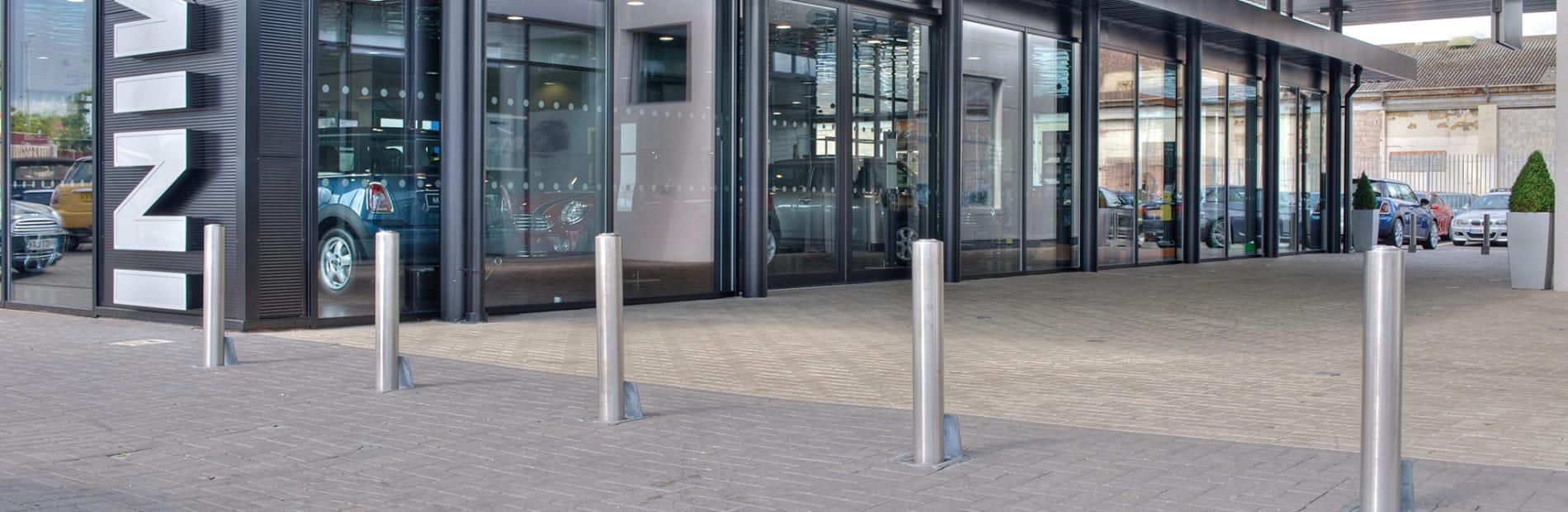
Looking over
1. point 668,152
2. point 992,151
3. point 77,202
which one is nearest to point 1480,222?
point 992,151

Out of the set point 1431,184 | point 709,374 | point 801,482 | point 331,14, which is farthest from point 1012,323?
point 1431,184

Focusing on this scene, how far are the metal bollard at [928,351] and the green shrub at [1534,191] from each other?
13285 millimetres

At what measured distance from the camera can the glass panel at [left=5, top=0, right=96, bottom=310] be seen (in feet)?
36.5

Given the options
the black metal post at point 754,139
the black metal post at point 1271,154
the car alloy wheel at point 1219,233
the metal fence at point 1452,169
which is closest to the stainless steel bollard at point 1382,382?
the black metal post at point 754,139

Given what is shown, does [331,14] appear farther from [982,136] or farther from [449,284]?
[982,136]

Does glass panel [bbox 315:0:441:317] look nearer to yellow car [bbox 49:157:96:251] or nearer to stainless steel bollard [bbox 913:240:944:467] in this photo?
yellow car [bbox 49:157:96:251]

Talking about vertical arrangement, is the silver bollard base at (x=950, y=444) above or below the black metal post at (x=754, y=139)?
below

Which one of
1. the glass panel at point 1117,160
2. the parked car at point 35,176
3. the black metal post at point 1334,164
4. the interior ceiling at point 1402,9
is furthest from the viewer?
the black metal post at point 1334,164

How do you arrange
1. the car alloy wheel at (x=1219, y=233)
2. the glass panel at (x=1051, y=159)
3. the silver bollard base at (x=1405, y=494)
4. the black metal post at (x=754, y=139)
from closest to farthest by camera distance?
the silver bollard base at (x=1405, y=494)
the black metal post at (x=754, y=139)
the glass panel at (x=1051, y=159)
the car alloy wheel at (x=1219, y=233)

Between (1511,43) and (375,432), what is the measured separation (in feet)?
63.9

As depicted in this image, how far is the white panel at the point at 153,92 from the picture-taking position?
398 inches

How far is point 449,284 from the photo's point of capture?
10914mm

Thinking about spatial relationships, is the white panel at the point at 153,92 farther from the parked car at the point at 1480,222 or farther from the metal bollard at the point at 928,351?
the parked car at the point at 1480,222

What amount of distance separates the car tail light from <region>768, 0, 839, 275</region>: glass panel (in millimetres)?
4647
